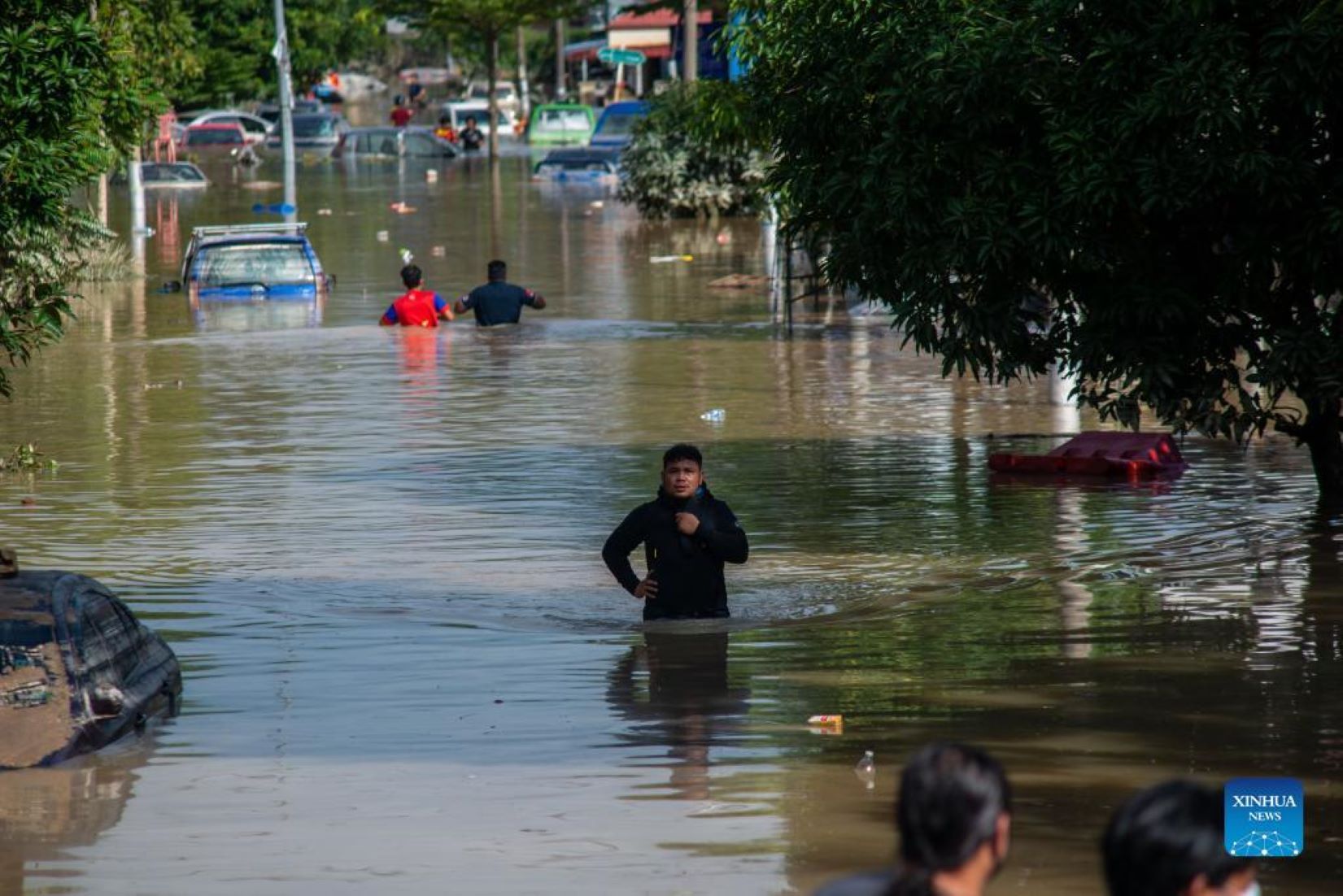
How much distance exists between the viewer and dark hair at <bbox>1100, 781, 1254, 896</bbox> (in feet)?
13.5

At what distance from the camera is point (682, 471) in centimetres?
1163

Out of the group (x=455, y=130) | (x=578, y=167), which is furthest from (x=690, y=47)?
(x=455, y=130)

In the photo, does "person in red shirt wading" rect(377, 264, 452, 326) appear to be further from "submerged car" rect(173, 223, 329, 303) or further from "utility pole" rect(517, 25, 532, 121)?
"utility pole" rect(517, 25, 532, 121)

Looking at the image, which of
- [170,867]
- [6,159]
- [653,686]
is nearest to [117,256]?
[6,159]

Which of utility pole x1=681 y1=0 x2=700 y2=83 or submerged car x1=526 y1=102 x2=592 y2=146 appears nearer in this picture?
utility pole x1=681 y1=0 x2=700 y2=83

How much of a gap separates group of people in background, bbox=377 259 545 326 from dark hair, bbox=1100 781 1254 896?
77.5 feet

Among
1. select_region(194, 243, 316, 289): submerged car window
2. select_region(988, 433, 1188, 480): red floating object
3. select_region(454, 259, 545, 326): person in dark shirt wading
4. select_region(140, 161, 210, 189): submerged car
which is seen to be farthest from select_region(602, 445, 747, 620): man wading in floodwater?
select_region(140, 161, 210, 189): submerged car

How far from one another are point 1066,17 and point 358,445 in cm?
828

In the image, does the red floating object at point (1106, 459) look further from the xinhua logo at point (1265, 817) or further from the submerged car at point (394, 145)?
the submerged car at point (394, 145)

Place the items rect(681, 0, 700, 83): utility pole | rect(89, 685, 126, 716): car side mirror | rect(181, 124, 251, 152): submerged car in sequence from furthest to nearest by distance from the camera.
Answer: rect(181, 124, 251, 152): submerged car → rect(681, 0, 700, 83): utility pole → rect(89, 685, 126, 716): car side mirror

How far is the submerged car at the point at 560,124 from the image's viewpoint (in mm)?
77188

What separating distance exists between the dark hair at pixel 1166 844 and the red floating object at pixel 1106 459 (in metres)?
13.5

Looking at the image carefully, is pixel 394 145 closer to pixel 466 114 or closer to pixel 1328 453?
pixel 466 114

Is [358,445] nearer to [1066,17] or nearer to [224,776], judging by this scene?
[1066,17]
